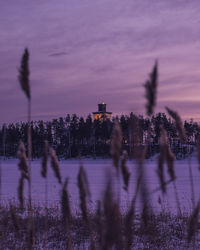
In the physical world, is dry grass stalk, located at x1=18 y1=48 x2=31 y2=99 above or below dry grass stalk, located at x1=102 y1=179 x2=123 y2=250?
above

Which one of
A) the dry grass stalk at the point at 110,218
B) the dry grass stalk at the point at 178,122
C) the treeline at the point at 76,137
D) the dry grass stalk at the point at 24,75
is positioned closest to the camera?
the dry grass stalk at the point at 110,218

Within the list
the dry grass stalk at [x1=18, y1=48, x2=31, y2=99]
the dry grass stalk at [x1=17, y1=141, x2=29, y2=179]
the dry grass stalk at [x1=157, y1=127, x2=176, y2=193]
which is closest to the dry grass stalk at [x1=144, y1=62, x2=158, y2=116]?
the dry grass stalk at [x1=157, y1=127, x2=176, y2=193]

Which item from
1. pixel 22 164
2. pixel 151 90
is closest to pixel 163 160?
pixel 151 90

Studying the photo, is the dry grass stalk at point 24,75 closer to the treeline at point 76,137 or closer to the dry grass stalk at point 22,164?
the dry grass stalk at point 22,164

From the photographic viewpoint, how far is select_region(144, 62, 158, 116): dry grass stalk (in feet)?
4.74

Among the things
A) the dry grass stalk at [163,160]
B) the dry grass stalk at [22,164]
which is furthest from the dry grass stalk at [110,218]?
the dry grass stalk at [22,164]

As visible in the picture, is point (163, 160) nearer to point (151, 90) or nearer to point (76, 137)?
point (151, 90)

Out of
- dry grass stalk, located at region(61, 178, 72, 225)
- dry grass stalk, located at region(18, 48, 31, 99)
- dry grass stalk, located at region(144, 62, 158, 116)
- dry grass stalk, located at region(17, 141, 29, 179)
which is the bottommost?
dry grass stalk, located at region(61, 178, 72, 225)

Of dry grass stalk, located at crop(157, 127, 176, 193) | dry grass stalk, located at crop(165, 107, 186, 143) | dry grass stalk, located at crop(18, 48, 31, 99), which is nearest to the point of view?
dry grass stalk, located at crop(157, 127, 176, 193)

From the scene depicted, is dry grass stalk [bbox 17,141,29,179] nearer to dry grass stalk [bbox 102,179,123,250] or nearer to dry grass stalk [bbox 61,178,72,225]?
dry grass stalk [bbox 61,178,72,225]

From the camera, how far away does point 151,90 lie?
1.45 m

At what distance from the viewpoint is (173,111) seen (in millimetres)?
1873

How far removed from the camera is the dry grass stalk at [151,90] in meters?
1.45

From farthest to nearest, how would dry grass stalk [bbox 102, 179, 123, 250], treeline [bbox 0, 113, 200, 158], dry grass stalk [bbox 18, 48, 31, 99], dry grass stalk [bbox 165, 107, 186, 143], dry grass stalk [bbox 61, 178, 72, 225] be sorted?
treeline [bbox 0, 113, 200, 158] → dry grass stalk [bbox 165, 107, 186, 143] → dry grass stalk [bbox 18, 48, 31, 99] → dry grass stalk [bbox 61, 178, 72, 225] → dry grass stalk [bbox 102, 179, 123, 250]
